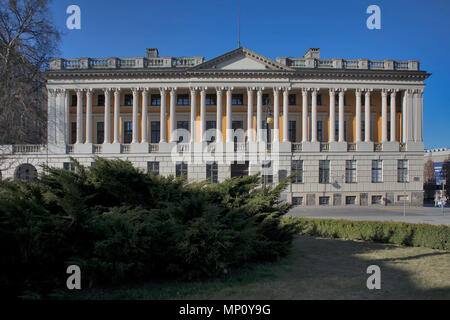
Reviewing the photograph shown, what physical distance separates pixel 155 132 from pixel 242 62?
47.9 feet

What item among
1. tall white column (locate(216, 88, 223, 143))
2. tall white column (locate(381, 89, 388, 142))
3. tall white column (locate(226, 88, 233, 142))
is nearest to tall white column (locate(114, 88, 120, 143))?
tall white column (locate(216, 88, 223, 143))

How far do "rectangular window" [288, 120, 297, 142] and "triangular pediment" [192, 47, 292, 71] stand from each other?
728cm

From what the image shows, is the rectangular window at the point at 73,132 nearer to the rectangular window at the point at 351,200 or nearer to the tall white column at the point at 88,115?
the tall white column at the point at 88,115

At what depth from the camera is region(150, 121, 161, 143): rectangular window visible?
120ft

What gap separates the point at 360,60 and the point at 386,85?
182 inches

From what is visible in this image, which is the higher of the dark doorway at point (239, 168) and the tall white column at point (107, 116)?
the tall white column at point (107, 116)

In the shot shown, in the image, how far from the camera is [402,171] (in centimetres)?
3456

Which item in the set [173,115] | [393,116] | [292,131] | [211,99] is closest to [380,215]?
[292,131]

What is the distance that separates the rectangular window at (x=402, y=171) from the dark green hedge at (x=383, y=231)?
81.9 feet

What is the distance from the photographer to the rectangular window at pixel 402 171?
3444 centimetres

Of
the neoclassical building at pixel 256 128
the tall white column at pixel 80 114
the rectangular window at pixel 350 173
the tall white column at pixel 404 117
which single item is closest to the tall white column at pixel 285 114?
the neoclassical building at pixel 256 128

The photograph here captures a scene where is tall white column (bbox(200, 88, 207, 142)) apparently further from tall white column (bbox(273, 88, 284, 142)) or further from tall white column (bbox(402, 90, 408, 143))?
tall white column (bbox(402, 90, 408, 143))

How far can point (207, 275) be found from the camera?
7230 millimetres
